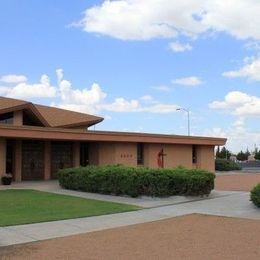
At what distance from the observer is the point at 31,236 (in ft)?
37.4

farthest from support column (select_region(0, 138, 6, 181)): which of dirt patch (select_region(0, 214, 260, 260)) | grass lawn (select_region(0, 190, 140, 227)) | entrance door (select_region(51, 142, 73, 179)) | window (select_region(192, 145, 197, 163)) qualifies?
window (select_region(192, 145, 197, 163))

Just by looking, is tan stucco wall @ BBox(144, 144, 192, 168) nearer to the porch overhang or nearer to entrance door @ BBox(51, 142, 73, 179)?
the porch overhang

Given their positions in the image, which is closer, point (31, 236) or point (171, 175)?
point (31, 236)

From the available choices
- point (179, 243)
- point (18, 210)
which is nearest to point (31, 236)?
point (179, 243)

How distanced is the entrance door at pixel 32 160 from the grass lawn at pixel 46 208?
366 inches

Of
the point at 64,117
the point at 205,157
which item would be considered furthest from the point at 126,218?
the point at 205,157

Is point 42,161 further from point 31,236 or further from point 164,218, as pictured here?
→ point 31,236

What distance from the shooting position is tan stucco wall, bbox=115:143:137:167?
33.3 metres

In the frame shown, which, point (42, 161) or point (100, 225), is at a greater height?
point (42, 161)

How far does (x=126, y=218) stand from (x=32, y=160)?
16.8 meters

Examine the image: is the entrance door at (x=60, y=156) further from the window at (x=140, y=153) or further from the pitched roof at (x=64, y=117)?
the window at (x=140, y=153)

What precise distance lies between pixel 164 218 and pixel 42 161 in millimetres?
17561

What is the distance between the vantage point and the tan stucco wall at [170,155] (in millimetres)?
35969

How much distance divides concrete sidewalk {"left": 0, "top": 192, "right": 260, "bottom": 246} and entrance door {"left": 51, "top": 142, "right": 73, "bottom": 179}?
45.5ft
